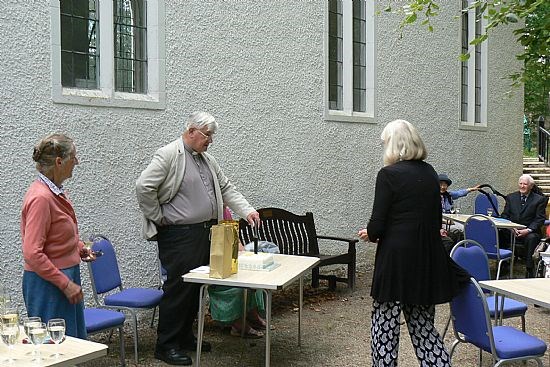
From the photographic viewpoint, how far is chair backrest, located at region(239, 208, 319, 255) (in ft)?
25.0

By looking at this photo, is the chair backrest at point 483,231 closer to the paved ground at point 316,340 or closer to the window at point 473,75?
the paved ground at point 316,340

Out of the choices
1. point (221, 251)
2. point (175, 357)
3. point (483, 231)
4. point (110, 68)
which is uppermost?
point (110, 68)

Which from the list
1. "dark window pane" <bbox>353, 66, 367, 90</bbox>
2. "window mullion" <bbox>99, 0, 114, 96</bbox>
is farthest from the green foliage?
"window mullion" <bbox>99, 0, 114, 96</bbox>

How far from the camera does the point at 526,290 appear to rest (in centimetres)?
432

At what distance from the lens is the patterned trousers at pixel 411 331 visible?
13.8ft

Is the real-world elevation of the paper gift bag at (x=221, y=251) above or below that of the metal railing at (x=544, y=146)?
below

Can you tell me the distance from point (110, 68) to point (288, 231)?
2.69 metres

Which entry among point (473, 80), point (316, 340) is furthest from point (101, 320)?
point (473, 80)

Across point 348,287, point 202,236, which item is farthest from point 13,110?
point 348,287

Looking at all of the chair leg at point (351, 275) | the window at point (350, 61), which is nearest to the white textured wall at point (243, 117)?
the window at point (350, 61)

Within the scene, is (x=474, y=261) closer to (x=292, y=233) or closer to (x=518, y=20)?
(x=292, y=233)

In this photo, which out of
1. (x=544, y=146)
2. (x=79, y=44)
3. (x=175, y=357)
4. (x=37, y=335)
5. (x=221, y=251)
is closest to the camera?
(x=37, y=335)

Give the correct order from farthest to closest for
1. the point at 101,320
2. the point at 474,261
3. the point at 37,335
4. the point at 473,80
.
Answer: the point at 473,80
the point at 474,261
the point at 101,320
the point at 37,335

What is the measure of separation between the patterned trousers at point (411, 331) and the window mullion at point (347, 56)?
5686mm
